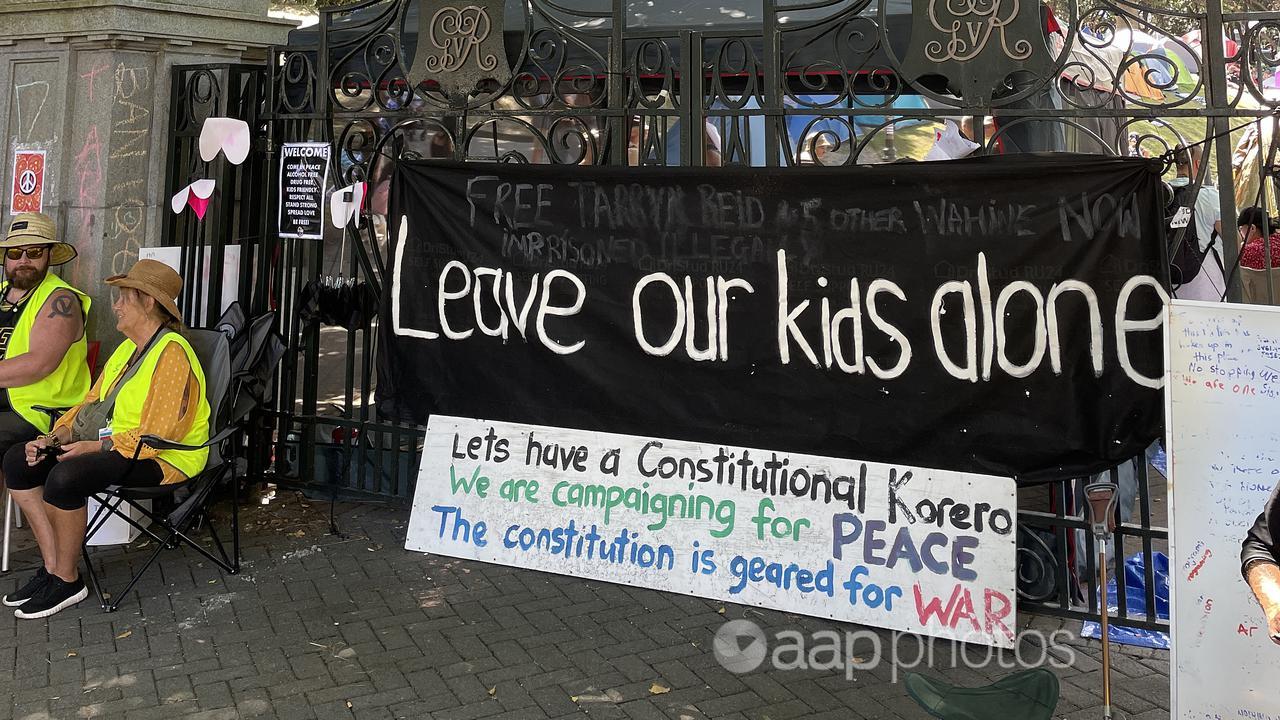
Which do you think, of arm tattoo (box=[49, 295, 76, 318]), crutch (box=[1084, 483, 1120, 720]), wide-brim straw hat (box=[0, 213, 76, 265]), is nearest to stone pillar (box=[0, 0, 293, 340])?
wide-brim straw hat (box=[0, 213, 76, 265])

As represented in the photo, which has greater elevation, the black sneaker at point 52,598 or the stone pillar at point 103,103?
the stone pillar at point 103,103

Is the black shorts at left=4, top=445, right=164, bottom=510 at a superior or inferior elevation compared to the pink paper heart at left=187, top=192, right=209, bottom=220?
inferior

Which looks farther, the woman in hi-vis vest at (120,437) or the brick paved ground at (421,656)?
the woman in hi-vis vest at (120,437)

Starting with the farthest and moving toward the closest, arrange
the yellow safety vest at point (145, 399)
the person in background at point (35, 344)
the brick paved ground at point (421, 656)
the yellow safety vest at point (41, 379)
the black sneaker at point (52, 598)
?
the yellow safety vest at point (41, 379) < the person in background at point (35, 344) < the yellow safety vest at point (145, 399) < the black sneaker at point (52, 598) < the brick paved ground at point (421, 656)

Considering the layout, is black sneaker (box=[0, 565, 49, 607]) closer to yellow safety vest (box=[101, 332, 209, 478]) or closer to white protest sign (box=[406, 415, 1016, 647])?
yellow safety vest (box=[101, 332, 209, 478])

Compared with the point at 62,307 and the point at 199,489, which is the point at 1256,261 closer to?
the point at 199,489

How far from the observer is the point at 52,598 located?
4898 mm

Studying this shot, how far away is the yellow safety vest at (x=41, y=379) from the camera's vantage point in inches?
213

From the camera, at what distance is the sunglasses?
18.4 feet

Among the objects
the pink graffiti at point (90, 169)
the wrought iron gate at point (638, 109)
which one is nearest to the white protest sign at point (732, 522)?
the wrought iron gate at point (638, 109)

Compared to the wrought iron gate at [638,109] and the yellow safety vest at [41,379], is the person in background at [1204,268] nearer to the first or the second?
the wrought iron gate at [638,109]

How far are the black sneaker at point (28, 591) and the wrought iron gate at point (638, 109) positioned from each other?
1624 mm
